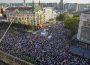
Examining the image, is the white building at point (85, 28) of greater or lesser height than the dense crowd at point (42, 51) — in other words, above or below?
above

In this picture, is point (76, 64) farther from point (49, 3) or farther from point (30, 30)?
point (49, 3)

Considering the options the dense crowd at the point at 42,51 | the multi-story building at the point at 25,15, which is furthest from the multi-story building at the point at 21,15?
the dense crowd at the point at 42,51

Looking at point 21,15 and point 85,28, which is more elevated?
point 85,28

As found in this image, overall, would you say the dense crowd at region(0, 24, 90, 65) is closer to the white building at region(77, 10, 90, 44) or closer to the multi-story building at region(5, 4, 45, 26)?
the white building at region(77, 10, 90, 44)

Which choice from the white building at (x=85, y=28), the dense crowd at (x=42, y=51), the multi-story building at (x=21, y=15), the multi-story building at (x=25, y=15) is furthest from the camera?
the multi-story building at (x=21, y=15)

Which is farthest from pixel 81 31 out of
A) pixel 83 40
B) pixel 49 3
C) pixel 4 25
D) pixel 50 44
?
pixel 49 3

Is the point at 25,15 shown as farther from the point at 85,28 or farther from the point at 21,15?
the point at 85,28

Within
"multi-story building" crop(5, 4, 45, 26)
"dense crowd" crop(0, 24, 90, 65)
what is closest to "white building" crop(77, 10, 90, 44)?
"dense crowd" crop(0, 24, 90, 65)

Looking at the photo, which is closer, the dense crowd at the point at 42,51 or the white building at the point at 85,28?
the dense crowd at the point at 42,51

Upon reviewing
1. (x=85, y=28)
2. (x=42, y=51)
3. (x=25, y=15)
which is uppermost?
(x=85, y=28)

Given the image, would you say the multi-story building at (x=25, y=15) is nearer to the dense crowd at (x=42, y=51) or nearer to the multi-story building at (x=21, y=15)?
the multi-story building at (x=21, y=15)

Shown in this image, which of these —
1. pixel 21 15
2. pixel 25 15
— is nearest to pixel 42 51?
pixel 25 15

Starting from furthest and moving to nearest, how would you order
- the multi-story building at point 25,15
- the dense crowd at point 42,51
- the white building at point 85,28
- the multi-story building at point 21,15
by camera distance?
the multi-story building at point 21,15
the multi-story building at point 25,15
the white building at point 85,28
the dense crowd at point 42,51
